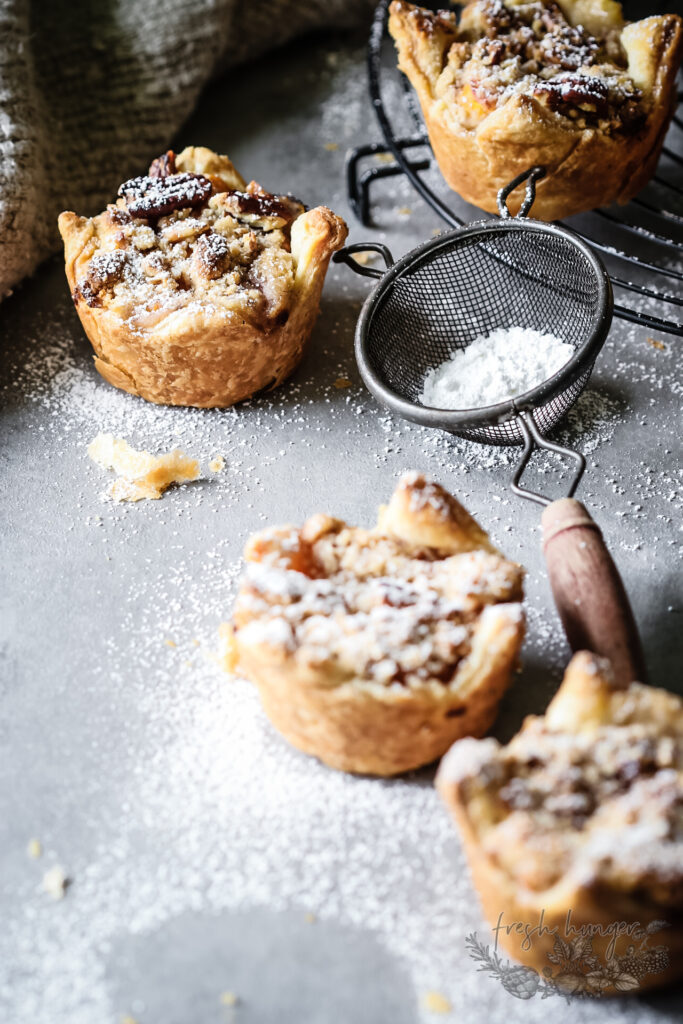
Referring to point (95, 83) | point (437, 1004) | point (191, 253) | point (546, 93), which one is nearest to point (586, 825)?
point (437, 1004)

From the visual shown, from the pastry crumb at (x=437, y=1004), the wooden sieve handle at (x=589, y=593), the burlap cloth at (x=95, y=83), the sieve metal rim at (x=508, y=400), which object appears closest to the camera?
the pastry crumb at (x=437, y=1004)

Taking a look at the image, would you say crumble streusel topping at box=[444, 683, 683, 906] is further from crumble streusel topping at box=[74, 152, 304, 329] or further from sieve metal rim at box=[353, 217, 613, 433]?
crumble streusel topping at box=[74, 152, 304, 329]

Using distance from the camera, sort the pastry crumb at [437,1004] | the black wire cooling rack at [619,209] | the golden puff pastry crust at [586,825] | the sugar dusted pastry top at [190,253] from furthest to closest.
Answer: the black wire cooling rack at [619,209]
the sugar dusted pastry top at [190,253]
the pastry crumb at [437,1004]
the golden puff pastry crust at [586,825]

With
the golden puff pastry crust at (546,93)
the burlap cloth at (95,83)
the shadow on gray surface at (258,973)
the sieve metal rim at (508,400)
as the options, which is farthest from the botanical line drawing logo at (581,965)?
the burlap cloth at (95,83)

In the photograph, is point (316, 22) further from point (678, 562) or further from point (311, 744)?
point (311, 744)

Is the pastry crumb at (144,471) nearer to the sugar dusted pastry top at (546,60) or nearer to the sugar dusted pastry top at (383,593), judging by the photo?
the sugar dusted pastry top at (383,593)

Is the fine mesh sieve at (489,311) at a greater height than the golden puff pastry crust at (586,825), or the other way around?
the fine mesh sieve at (489,311)

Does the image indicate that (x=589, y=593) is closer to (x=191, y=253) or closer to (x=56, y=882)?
(x=56, y=882)
